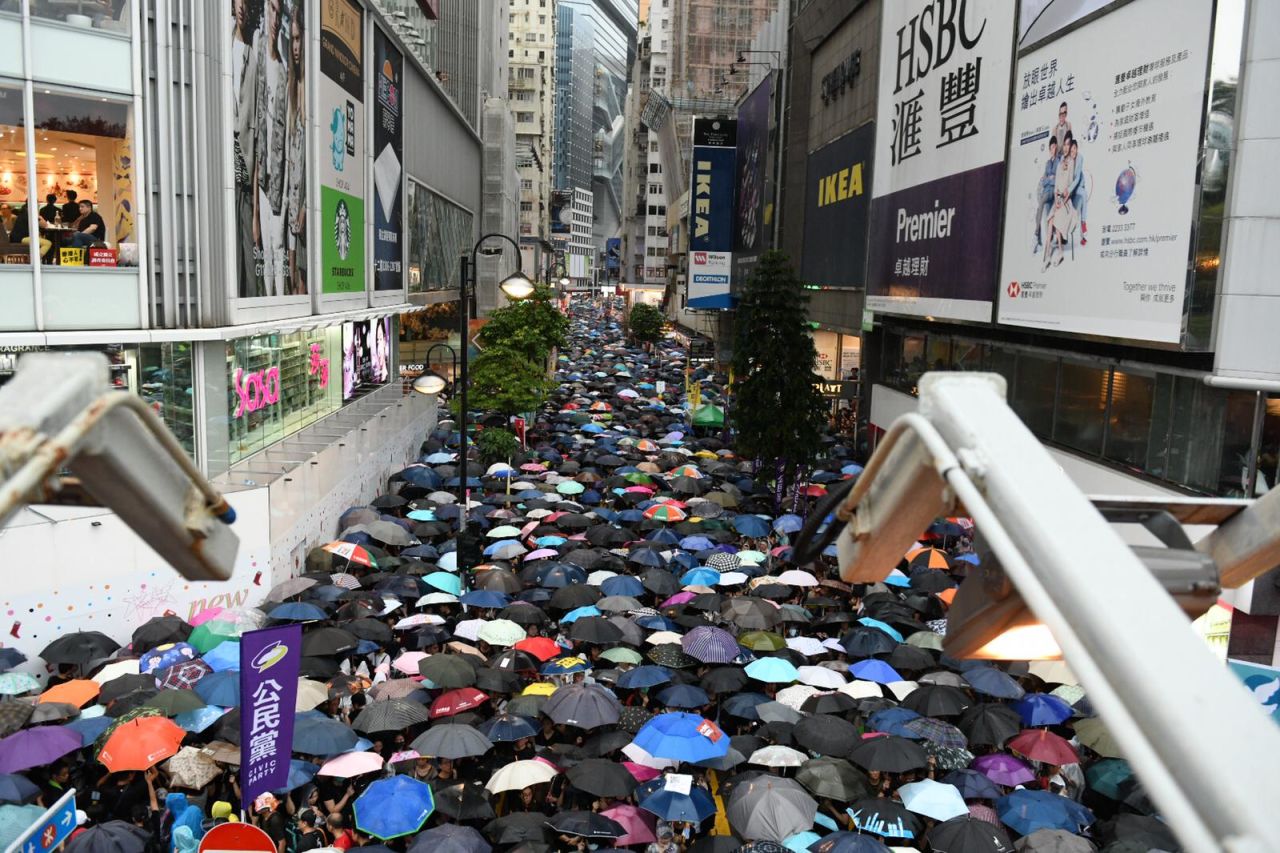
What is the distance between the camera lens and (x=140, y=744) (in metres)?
11.3

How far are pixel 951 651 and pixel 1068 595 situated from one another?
1111mm

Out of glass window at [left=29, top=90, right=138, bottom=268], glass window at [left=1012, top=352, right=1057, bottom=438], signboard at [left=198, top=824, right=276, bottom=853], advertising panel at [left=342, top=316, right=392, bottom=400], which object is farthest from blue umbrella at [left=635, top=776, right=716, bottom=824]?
advertising panel at [left=342, top=316, right=392, bottom=400]

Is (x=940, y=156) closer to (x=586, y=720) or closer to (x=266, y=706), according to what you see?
(x=586, y=720)

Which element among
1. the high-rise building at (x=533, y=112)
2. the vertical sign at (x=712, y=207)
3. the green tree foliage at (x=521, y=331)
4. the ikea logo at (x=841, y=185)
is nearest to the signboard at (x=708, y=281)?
the vertical sign at (x=712, y=207)

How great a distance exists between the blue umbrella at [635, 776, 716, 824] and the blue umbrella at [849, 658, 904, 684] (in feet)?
13.7

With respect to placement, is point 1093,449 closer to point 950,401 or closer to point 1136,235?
point 1136,235

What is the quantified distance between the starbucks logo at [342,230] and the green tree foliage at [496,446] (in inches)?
239

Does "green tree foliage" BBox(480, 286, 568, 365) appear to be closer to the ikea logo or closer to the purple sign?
the ikea logo

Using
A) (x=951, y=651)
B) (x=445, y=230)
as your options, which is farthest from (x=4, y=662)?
(x=445, y=230)

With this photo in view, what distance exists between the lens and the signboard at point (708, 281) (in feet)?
203

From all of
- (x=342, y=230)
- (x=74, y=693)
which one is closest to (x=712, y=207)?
(x=342, y=230)

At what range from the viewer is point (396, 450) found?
31.0m

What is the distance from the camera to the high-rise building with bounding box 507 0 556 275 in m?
119

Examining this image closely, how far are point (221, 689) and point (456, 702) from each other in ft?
8.68
